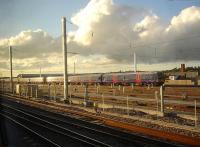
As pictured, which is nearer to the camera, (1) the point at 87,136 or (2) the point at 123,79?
(1) the point at 87,136

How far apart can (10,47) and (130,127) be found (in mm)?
43517

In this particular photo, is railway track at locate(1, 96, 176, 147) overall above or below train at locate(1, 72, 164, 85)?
below

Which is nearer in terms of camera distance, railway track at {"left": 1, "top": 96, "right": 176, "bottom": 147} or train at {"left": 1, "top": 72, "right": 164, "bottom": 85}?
railway track at {"left": 1, "top": 96, "right": 176, "bottom": 147}

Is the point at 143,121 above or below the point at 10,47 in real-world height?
below

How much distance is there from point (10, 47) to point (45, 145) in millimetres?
44766

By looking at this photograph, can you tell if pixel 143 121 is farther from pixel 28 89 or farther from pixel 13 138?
pixel 28 89

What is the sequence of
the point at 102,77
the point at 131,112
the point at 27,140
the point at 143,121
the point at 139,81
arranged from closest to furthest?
the point at 27,140 < the point at 143,121 < the point at 131,112 < the point at 139,81 < the point at 102,77

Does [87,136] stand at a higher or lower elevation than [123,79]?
lower

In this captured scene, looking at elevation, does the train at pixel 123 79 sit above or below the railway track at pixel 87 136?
above

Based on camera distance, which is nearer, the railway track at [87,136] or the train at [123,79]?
the railway track at [87,136]

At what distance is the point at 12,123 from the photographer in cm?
2203

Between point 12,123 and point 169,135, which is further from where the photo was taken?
point 12,123

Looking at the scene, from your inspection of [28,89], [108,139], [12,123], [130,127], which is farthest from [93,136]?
[28,89]

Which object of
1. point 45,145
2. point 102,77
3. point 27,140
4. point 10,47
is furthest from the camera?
point 102,77
